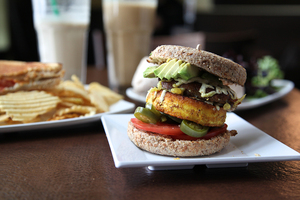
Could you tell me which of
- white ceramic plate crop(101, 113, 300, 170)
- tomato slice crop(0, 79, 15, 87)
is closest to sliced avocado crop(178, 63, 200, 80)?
white ceramic plate crop(101, 113, 300, 170)

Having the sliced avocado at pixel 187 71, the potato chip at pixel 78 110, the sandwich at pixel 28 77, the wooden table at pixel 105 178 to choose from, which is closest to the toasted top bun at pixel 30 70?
the sandwich at pixel 28 77

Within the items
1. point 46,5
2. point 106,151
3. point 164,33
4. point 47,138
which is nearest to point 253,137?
point 106,151

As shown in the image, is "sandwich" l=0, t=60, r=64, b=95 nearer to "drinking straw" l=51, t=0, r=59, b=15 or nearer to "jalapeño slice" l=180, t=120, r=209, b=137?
"drinking straw" l=51, t=0, r=59, b=15

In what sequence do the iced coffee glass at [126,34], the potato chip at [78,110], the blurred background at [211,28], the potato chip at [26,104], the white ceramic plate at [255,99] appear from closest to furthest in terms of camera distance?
the potato chip at [26,104] → the potato chip at [78,110] → the white ceramic plate at [255,99] → the iced coffee glass at [126,34] → the blurred background at [211,28]

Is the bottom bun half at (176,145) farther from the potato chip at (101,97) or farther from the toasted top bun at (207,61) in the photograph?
the potato chip at (101,97)

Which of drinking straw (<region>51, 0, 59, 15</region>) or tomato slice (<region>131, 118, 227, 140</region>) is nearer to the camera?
tomato slice (<region>131, 118, 227, 140</region>)

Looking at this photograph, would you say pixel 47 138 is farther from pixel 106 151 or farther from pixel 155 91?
pixel 155 91

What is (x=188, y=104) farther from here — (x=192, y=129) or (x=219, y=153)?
(x=219, y=153)
